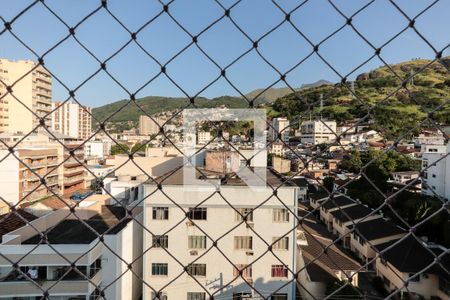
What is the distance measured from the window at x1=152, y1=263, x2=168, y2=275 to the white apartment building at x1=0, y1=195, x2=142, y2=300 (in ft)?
1.05

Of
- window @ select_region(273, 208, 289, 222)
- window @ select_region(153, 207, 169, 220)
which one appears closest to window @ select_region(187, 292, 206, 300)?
window @ select_region(153, 207, 169, 220)

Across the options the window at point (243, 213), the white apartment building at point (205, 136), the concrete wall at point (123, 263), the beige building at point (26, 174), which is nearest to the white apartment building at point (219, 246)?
the window at point (243, 213)

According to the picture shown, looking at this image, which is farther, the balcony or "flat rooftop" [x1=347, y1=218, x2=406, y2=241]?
"flat rooftop" [x1=347, y1=218, x2=406, y2=241]

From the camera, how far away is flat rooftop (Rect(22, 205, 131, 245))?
471 cm

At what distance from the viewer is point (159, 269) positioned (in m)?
5.22

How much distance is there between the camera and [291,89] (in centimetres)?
89

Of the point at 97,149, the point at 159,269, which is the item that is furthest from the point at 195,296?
the point at 97,149

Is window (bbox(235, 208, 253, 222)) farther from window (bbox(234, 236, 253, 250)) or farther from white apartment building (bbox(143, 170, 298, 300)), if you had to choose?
window (bbox(234, 236, 253, 250))

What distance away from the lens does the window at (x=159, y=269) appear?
521 centimetres

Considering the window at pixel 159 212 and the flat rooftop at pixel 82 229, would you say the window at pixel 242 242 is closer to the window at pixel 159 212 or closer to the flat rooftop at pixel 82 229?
the window at pixel 159 212

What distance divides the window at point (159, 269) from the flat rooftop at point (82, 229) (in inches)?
30.7

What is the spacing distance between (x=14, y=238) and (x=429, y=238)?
8848 millimetres

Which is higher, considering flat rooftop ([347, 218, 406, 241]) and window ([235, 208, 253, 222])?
window ([235, 208, 253, 222])

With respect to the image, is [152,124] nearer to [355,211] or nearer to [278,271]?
[278,271]
